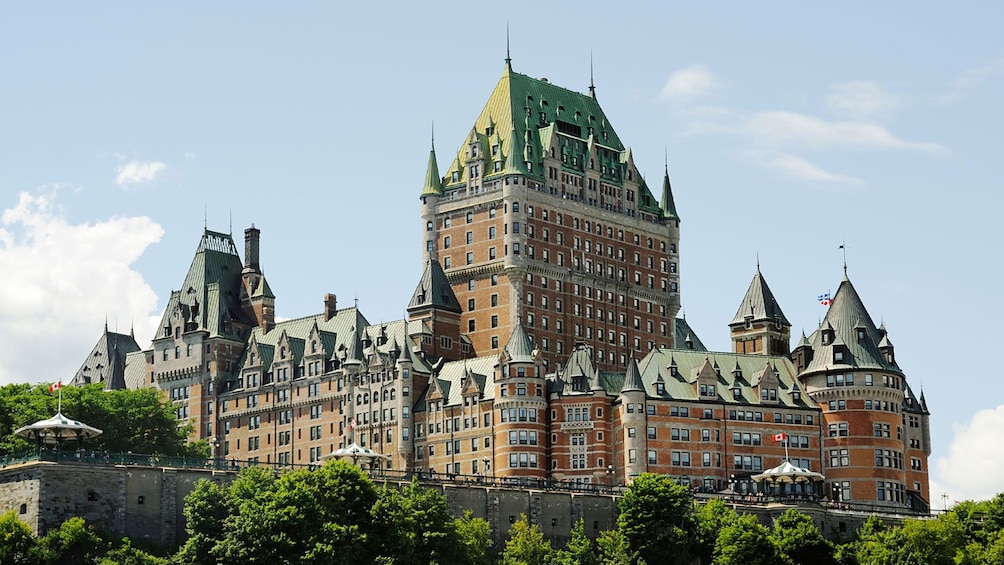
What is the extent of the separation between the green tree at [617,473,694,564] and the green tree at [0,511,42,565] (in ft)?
181

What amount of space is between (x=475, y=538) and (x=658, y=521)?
59.5ft

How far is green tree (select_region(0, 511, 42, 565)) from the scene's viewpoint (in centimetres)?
16388

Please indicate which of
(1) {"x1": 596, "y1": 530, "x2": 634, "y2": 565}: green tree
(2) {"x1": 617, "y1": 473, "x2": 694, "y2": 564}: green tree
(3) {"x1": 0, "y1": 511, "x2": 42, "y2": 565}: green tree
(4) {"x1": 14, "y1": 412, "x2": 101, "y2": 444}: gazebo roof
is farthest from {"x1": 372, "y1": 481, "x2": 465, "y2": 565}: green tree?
(3) {"x1": 0, "y1": 511, "x2": 42, "y2": 565}: green tree

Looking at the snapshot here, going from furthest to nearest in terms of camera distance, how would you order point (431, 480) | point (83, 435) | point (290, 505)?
point (431, 480)
point (83, 435)
point (290, 505)

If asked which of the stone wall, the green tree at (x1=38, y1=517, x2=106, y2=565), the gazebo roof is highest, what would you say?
the gazebo roof

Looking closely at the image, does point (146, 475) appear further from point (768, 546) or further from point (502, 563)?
point (768, 546)

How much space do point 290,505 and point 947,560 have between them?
66720 mm

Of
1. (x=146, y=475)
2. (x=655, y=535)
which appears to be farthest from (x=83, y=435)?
(x=655, y=535)

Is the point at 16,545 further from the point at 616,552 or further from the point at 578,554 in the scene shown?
the point at 616,552

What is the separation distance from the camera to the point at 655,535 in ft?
630

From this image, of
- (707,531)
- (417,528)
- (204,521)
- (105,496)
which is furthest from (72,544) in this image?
(707,531)

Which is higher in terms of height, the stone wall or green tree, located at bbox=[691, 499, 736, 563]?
the stone wall

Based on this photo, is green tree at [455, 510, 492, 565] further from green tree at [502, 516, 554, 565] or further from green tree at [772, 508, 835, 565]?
green tree at [772, 508, 835, 565]

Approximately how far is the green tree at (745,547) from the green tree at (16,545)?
2418 inches
